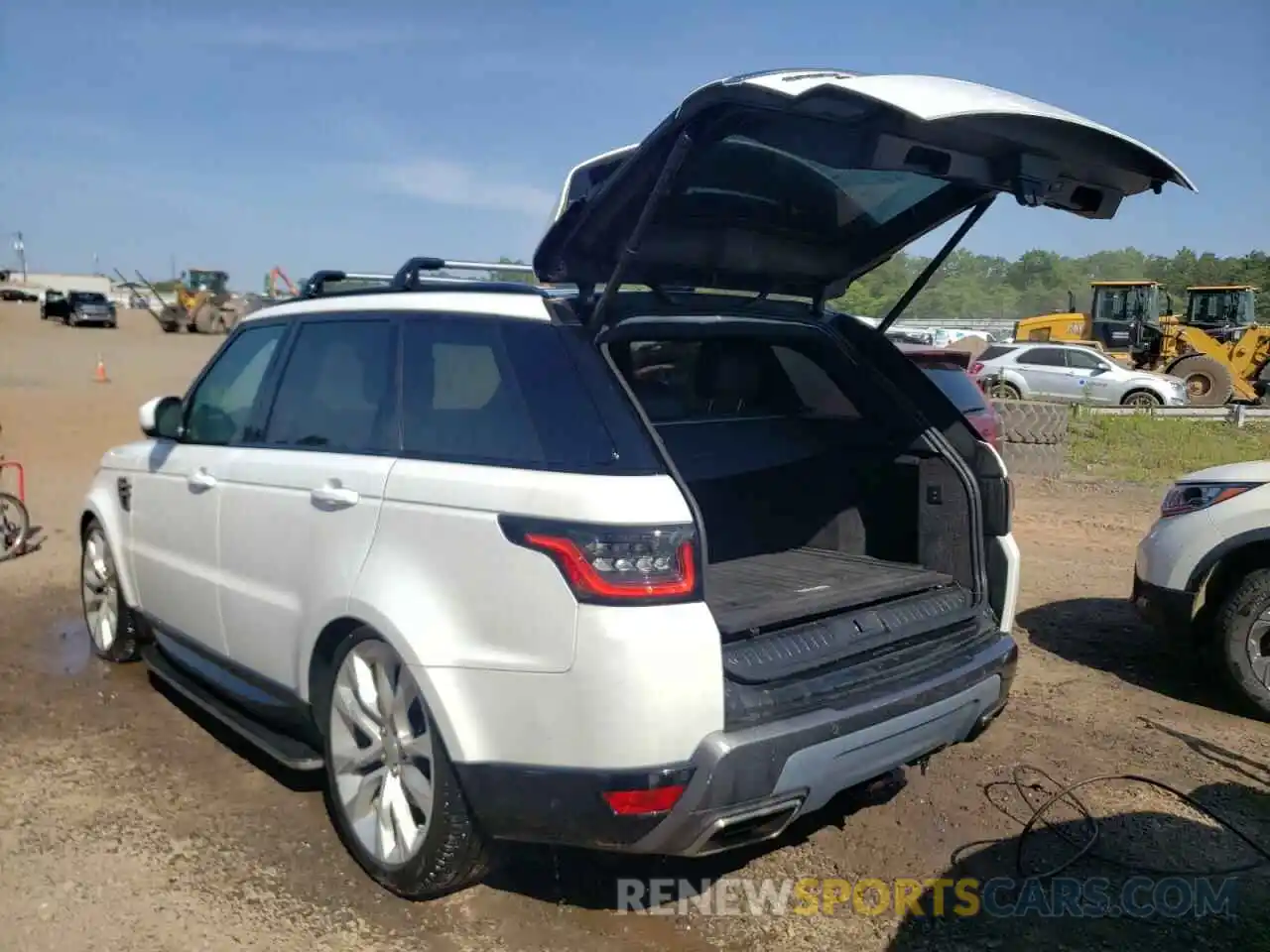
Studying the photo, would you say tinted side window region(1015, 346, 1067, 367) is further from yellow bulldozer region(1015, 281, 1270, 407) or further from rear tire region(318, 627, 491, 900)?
rear tire region(318, 627, 491, 900)

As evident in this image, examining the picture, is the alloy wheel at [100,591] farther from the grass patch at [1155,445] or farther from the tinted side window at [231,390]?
the grass patch at [1155,445]

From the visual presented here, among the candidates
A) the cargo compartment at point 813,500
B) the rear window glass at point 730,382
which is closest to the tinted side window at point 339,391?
the cargo compartment at point 813,500

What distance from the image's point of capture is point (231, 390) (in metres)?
4.47

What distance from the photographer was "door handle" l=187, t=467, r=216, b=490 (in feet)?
13.8

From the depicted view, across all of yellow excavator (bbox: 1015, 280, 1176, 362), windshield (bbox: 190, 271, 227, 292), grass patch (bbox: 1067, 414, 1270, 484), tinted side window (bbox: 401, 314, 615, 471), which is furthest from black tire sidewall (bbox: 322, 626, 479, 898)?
windshield (bbox: 190, 271, 227, 292)

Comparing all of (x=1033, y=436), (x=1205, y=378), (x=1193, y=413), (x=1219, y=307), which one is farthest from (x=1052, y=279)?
(x=1033, y=436)

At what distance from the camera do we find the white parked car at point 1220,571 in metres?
4.97

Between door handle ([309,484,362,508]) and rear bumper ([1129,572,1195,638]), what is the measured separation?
397 cm

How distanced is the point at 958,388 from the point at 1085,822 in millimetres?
4283

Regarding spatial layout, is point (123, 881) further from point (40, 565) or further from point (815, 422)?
point (40, 565)

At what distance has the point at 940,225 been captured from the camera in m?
3.95

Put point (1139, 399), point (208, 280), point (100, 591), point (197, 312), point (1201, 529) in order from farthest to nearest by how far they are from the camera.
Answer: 1. point (208, 280)
2. point (197, 312)
3. point (1139, 399)
4. point (100, 591)
5. point (1201, 529)

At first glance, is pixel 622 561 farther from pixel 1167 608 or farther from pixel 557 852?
pixel 1167 608

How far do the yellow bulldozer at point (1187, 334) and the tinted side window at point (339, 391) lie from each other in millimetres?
22166
